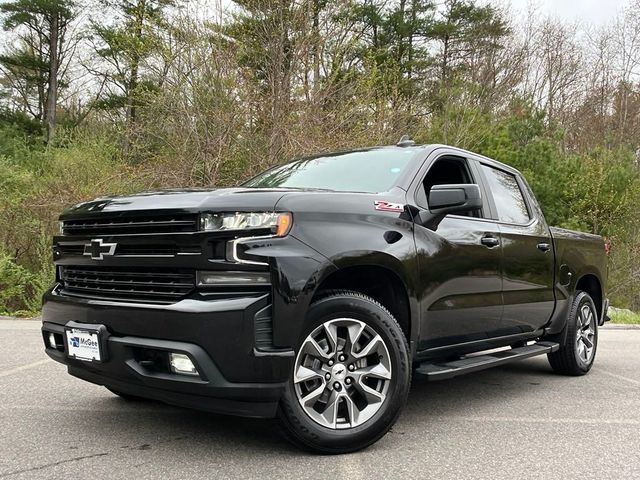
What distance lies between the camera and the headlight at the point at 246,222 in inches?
120

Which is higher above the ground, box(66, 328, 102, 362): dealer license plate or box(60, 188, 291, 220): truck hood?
box(60, 188, 291, 220): truck hood

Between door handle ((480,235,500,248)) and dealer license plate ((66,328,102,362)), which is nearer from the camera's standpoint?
dealer license plate ((66,328,102,362))

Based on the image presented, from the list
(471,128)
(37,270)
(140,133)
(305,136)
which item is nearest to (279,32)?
(305,136)

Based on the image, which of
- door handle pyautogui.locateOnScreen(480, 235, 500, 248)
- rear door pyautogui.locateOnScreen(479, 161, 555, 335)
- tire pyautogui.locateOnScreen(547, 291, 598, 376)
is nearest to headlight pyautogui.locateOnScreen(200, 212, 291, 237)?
door handle pyautogui.locateOnScreen(480, 235, 500, 248)

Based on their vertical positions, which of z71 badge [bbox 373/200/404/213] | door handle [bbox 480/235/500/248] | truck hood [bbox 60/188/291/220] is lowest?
door handle [bbox 480/235/500/248]

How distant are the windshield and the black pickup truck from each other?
0.06 feet

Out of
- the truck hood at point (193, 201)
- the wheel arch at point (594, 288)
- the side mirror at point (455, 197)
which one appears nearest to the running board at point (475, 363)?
the side mirror at point (455, 197)

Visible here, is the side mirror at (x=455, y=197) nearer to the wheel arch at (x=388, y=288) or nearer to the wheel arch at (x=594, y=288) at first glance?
the wheel arch at (x=388, y=288)

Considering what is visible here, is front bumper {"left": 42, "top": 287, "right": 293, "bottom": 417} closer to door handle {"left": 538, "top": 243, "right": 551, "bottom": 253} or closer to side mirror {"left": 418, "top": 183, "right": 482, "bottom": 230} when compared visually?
side mirror {"left": 418, "top": 183, "right": 482, "bottom": 230}

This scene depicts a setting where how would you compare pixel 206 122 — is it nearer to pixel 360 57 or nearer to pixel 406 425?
pixel 360 57

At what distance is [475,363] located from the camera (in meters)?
4.15

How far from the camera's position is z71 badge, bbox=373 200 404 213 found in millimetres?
3657

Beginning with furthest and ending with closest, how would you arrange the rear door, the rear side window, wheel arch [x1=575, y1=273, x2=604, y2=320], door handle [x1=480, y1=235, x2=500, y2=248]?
wheel arch [x1=575, y1=273, x2=604, y2=320] < the rear side window < the rear door < door handle [x1=480, y1=235, x2=500, y2=248]

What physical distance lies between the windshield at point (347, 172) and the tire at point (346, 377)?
947 millimetres
